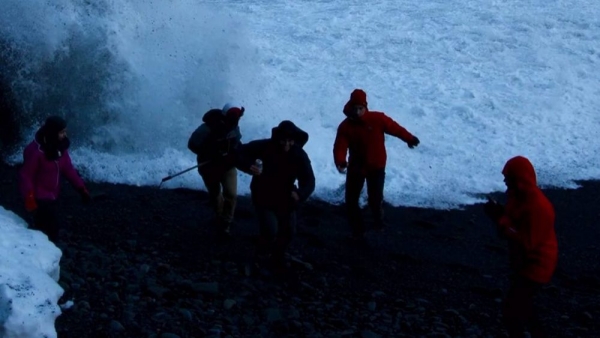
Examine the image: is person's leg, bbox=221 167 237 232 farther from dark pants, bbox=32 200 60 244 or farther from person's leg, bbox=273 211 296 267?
dark pants, bbox=32 200 60 244

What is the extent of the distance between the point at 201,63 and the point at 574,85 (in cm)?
841

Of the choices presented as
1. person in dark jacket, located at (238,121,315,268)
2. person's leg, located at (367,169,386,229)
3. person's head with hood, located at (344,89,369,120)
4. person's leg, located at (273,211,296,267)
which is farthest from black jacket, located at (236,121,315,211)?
person's leg, located at (367,169,386,229)

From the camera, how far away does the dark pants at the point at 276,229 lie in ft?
26.2

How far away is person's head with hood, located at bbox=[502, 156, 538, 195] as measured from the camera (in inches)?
249

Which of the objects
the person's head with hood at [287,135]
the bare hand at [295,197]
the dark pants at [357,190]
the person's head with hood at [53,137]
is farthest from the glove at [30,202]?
the dark pants at [357,190]

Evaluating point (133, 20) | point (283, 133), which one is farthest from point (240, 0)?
point (283, 133)

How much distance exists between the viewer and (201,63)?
14.5 metres

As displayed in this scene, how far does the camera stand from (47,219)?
7562 mm

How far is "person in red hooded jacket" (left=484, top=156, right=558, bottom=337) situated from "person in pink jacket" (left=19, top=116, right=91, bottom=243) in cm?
389

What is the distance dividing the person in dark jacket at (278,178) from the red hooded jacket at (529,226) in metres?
2.12

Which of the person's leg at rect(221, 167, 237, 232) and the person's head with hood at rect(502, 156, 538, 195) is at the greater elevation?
the person's head with hood at rect(502, 156, 538, 195)

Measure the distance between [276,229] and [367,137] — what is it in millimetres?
1751

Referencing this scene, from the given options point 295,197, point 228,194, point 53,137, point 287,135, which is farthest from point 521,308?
point 53,137

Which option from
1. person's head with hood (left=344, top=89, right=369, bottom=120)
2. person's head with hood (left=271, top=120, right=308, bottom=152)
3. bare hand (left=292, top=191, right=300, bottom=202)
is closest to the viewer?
person's head with hood (left=271, top=120, right=308, bottom=152)
